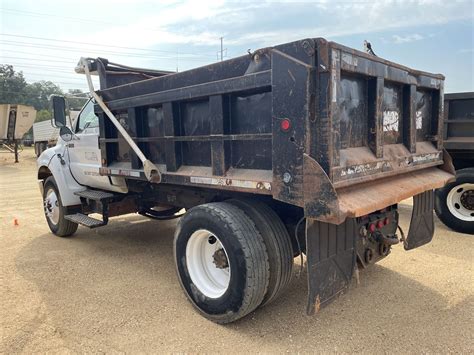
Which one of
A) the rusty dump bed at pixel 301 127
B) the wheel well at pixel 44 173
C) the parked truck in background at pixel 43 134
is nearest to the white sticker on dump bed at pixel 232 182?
the rusty dump bed at pixel 301 127

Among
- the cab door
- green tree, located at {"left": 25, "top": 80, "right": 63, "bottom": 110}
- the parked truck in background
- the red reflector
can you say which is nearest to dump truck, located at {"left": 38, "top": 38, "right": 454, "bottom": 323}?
the red reflector

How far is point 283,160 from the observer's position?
2.66m

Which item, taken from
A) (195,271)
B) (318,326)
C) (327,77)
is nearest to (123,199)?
(195,271)

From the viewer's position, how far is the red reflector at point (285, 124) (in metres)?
2.60

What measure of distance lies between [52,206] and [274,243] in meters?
4.40

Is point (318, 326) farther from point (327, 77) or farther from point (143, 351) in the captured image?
point (327, 77)

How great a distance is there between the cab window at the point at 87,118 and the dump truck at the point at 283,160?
38.2 inches

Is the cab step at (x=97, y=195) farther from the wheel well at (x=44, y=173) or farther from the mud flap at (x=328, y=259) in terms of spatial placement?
the mud flap at (x=328, y=259)

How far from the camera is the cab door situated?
492cm

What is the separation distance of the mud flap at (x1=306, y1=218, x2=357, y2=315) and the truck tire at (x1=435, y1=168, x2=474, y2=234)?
3.56 meters

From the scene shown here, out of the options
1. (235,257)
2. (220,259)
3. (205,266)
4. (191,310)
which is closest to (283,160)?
(235,257)

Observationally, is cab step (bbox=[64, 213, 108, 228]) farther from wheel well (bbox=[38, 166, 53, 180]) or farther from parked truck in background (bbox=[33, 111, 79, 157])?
parked truck in background (bbox=[33, 111, 79, 157])

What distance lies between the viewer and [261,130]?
2939 millimetres

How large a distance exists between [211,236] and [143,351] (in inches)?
Answer: 41.5
